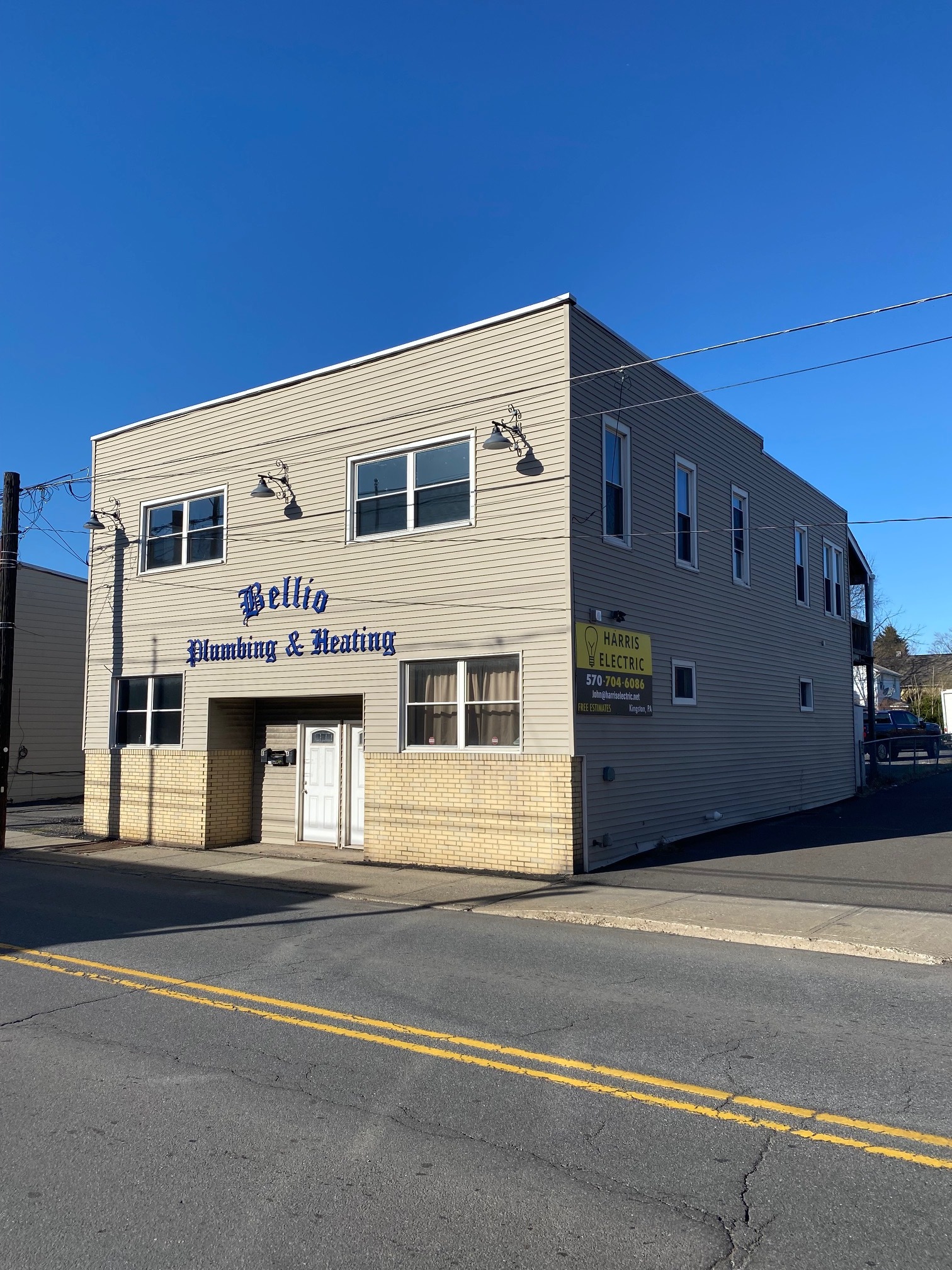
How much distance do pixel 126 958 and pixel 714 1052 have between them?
5.50 metres

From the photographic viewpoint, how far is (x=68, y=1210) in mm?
4227

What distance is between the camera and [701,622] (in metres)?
17.7

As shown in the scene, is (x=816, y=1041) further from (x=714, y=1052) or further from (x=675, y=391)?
(x=675, y=391)

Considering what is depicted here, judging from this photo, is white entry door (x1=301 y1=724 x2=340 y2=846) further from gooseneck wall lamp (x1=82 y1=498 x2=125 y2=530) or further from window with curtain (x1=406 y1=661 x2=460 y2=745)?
gooseneck wall lamp (x1=82 y1=498 x2=125 y2=530)

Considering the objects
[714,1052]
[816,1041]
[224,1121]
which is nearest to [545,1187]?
[224,1121]

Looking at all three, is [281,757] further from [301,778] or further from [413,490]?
[413,490]

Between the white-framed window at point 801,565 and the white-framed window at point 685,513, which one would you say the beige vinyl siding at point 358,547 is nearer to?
the white-framed window at point 685,513

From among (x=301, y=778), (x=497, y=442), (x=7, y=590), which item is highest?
(x=497, y=442)

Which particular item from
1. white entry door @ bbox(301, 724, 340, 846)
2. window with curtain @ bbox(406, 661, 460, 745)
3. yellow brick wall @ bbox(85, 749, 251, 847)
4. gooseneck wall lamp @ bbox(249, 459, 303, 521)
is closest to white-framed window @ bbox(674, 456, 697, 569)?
window with curtain @ bbox(406, 661, 460, 745)

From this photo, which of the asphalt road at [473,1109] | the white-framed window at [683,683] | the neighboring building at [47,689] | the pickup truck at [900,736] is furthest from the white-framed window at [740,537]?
the neighboring building at [47,689]

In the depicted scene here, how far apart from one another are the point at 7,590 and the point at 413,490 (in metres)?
8.92

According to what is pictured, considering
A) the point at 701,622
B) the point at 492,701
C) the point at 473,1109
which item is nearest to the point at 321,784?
the point at 492,701

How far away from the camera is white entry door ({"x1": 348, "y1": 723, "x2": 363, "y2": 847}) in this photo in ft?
56.0

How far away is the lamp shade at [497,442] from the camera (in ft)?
45.9
